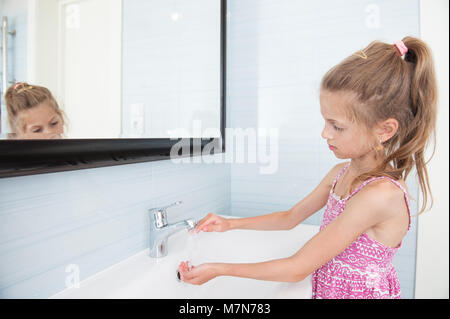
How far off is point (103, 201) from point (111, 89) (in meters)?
0.27

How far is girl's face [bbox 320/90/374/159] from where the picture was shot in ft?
2.72

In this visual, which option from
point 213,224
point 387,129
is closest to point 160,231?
point 213,224

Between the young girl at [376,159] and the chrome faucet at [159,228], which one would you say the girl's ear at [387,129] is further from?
the chrome faucet at [159,228]

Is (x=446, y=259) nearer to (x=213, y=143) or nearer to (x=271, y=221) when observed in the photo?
(x=271, y=221)

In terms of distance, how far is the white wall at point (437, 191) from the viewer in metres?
1.15

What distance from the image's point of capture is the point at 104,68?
72cm

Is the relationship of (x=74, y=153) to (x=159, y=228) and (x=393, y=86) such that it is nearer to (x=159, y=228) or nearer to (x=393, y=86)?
(x=159, y=228)

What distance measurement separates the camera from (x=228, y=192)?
148cm

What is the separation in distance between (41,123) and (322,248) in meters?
0.66

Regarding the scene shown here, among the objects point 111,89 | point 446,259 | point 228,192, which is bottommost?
point 446,259

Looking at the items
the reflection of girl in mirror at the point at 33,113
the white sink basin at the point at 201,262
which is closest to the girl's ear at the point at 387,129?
the white sink basin at the point at 201,262

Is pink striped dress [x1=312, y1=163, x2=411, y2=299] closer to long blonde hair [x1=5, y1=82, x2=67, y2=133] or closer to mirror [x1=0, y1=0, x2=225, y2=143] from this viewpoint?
mirror [x1=0, y1=0, x2=225, y2=143]

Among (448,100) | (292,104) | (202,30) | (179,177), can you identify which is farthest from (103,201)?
(448,100)

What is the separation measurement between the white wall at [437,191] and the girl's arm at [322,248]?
54cm
